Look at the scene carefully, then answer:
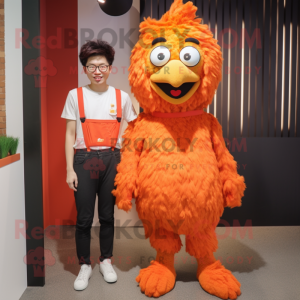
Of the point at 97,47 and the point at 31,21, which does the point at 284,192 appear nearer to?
the point at 97,47

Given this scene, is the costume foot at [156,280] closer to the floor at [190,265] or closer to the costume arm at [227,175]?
the floor at [190,265]

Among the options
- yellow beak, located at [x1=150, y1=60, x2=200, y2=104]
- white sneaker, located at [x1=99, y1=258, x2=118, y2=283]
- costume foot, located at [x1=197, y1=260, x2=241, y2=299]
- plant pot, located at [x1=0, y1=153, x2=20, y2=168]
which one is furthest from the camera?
white sneaker, located at [x1=99, y1=258, x2=118, y2=283]

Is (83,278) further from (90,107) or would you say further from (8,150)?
(90,107)

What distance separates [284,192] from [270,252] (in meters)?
0.73

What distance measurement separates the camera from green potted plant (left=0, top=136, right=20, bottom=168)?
1510 mm

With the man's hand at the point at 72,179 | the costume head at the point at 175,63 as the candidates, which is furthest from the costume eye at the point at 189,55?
the man's hand at the point at 72,179

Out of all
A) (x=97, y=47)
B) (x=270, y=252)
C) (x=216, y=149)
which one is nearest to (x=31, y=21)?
(x=97, y=47)

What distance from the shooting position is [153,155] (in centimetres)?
172

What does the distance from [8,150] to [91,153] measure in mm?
441

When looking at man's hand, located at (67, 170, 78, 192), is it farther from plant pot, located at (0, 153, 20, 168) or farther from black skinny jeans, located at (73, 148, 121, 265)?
plant pot, located at (0, 153, 20, 168)

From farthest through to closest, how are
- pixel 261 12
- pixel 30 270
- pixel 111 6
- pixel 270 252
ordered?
pixel 261 12
pixel 111 6
pixel 270 252
pixel 30 270

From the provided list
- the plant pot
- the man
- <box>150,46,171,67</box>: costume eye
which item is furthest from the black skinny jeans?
<box>150,46,171,67</box>: costume eye

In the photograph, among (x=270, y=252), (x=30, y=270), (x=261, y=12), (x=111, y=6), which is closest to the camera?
(x=30, y=270)

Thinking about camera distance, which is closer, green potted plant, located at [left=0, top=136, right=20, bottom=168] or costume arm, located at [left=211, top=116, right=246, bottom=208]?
green potted plant, located at [left=0, top=136, right=20, bottom=168]
